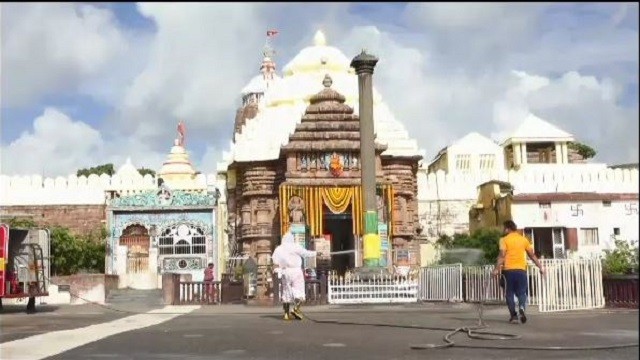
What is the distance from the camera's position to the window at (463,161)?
47219mm

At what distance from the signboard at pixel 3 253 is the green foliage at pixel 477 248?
16.1 m

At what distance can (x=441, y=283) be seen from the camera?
66.7ft

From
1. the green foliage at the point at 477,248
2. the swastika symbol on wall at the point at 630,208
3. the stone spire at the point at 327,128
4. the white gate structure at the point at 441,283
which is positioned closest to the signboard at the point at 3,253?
the white gate structure at the point at 441,283

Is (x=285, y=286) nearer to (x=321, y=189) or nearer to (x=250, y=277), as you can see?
(x=250, y=277)

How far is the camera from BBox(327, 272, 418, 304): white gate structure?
2059cm

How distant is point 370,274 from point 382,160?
11061 mm

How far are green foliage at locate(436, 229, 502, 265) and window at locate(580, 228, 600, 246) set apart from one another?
142 inches

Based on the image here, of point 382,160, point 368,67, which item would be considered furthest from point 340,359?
point 382,160

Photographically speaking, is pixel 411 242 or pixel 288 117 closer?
pixel 411 242

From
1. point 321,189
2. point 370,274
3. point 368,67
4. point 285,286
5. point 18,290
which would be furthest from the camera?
point 321,189

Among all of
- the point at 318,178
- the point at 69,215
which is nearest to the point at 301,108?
the point at 318,178

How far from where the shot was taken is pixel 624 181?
120ft

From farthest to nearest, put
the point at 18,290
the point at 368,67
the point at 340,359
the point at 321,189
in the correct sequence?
the point at 321,189 → the point at 368,67 → the point at 18,290 → the point at 340,359

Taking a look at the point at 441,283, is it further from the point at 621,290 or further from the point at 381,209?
the point at 381,209
